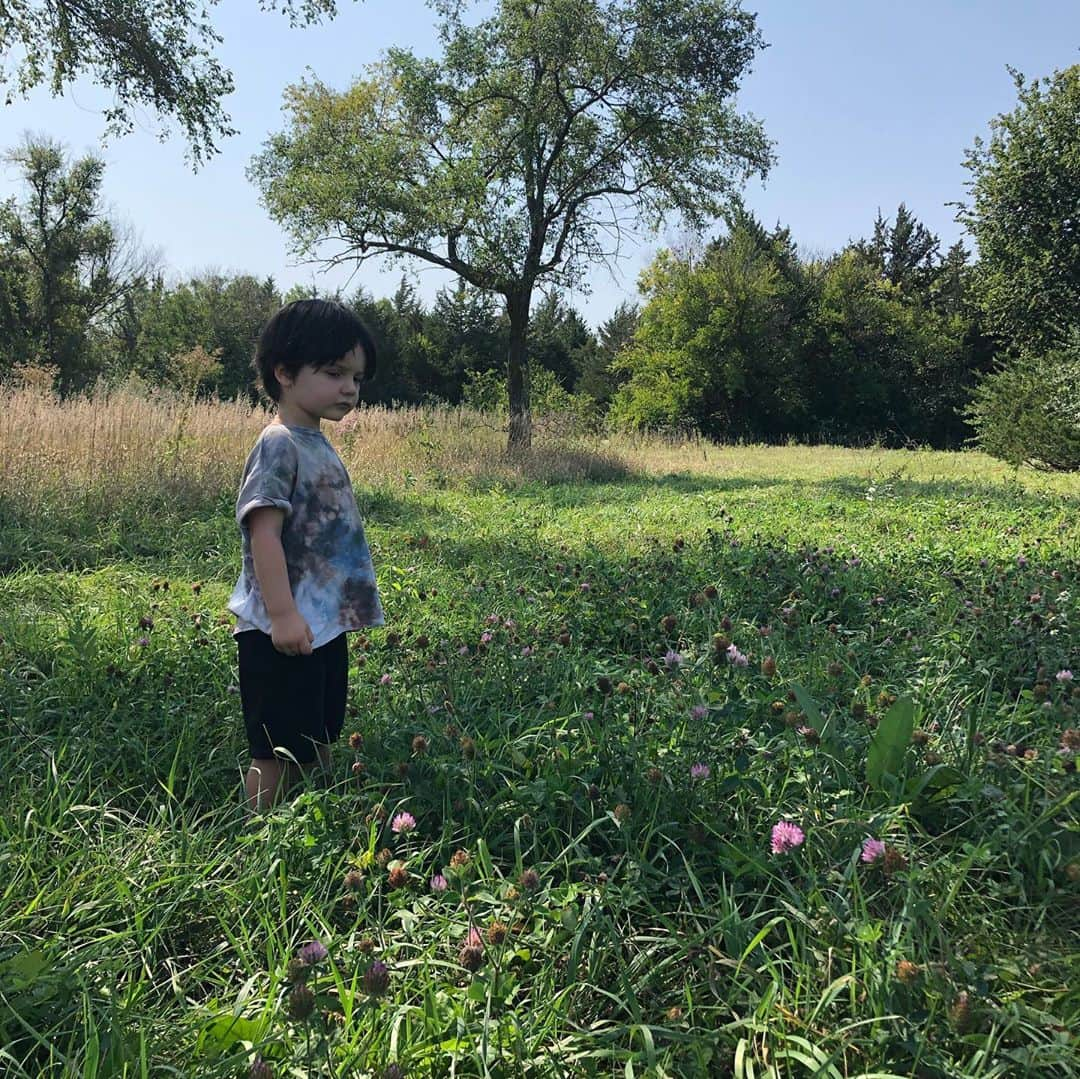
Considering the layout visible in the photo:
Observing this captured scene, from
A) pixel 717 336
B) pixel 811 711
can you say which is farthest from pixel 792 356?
pixel 811 711

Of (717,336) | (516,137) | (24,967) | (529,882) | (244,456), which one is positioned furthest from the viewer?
(717,336)

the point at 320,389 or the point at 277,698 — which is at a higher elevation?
the point at 320,389

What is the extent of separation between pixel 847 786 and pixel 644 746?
1.75 feet

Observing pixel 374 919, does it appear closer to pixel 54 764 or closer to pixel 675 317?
pixel 54 764

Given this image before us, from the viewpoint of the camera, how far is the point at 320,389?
217cm

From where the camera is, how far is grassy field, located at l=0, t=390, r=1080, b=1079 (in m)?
1.30

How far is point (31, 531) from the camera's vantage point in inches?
217

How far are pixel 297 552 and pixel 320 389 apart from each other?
47cm

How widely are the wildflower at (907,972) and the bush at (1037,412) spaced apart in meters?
16.6

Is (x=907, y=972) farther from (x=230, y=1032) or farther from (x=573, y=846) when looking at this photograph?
(x=230, y=1032)

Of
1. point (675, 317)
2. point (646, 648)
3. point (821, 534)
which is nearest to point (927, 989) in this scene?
point (646, 648)

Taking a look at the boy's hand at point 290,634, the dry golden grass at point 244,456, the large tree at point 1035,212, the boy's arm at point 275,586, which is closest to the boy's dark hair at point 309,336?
the boy's arm at point 275,586

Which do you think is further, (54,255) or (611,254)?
(54,255)

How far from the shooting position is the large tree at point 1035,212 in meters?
19.8
